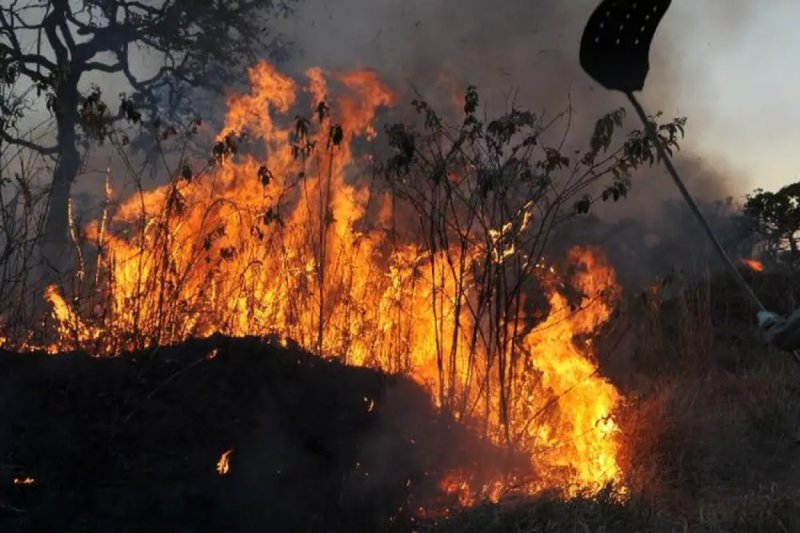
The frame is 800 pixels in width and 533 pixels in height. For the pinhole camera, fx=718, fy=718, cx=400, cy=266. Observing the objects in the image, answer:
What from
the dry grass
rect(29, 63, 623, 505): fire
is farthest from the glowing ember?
the dry grass

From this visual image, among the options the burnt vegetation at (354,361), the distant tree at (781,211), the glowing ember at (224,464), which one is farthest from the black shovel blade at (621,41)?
the distant tree at (781,211)

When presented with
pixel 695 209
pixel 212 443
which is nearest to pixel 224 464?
pixel 212 443

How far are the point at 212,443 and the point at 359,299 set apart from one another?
7.43ft

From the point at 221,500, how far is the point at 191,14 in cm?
1271

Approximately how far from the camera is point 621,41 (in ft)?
9.21

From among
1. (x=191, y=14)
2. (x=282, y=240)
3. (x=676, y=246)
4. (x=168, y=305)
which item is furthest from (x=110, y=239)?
(x=676, y=246)

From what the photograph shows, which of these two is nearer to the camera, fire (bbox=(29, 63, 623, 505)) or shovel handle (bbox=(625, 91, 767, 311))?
shovel handle (bbox=(625, 91, 767, 311))

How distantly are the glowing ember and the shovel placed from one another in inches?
102

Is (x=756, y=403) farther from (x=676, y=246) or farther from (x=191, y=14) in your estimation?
(x=191, y=14)

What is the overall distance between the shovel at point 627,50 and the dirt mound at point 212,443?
2.25 meters

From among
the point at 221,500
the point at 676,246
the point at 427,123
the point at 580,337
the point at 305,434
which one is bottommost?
the point at 221,500

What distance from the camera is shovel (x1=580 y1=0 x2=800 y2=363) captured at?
2721mm

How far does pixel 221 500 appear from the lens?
363 centimetres

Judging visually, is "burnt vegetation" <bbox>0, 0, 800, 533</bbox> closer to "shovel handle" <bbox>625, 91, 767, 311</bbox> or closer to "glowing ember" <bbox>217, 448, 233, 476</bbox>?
"glowing ember" <bbox>217, 448, 233, 476</bbox>
